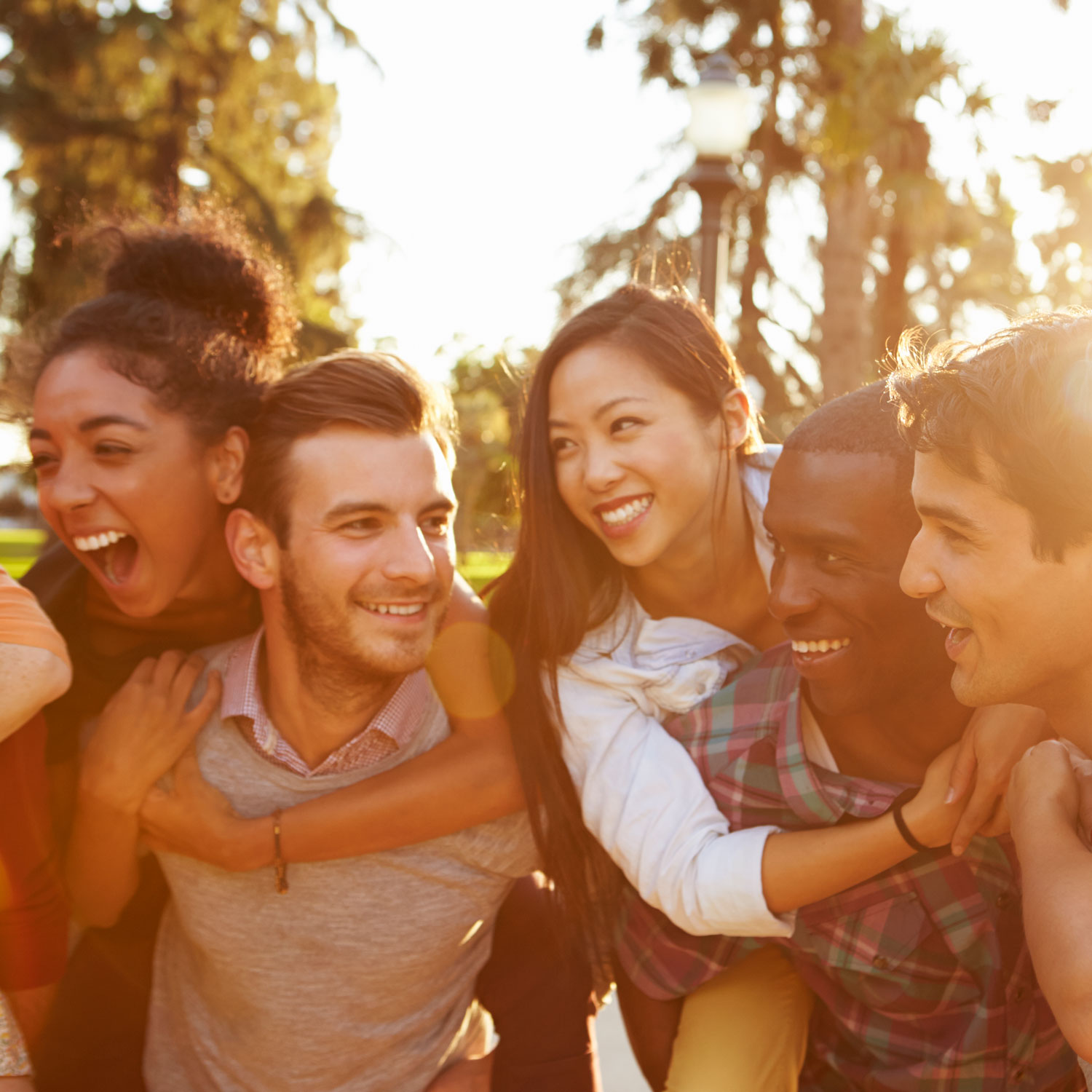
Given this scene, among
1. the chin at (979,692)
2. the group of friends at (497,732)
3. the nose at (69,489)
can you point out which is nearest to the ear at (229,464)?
the group of friends at (497,732)

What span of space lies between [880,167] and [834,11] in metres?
3.95

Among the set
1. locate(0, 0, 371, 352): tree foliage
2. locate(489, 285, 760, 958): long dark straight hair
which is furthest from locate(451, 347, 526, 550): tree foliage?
locate(0, 0, 371, 352): tree foliage

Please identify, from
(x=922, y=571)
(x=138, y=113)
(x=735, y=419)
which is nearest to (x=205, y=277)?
(x=735, y=419)

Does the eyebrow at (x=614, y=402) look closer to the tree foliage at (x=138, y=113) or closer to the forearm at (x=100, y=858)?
the forearm at (x=100, y=858)

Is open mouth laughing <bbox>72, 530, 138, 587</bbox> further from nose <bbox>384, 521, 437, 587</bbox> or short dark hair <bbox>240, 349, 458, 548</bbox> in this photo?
nose <bbox>384, 521, 437, 587</bbox>

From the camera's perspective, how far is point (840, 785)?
2.37 meters

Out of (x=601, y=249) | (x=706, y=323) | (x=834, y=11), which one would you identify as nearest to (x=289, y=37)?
(x=601, y=249)

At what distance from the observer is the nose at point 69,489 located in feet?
8.71

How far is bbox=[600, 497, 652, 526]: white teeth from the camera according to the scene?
9.52 feet

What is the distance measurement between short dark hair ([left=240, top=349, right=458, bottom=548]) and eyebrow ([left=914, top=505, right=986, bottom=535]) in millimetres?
1305

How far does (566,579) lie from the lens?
290 cm

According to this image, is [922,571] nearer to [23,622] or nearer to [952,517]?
[952,517]

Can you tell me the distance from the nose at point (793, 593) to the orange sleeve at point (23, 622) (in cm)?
148

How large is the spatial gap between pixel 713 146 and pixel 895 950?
5.91m
